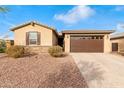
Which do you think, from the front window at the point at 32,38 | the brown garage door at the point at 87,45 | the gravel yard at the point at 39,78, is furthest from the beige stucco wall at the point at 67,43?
the gravel yard at the point at 39,78

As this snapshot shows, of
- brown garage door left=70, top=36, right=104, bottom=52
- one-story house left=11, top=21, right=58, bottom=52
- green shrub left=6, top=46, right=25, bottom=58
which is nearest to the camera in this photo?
green shrub left=6, top=46, right=25, bottom=58

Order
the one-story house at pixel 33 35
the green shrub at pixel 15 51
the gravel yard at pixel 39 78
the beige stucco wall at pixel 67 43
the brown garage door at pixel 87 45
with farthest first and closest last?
the brown garage door at pixel 87 45, the beige stucco wall at pixel 67 43, the one-story house at pixel 33 35, the green shrub at pixel 15 51, the gravel yard at pixel 39 78

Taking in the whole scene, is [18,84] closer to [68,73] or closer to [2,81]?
[2,81]

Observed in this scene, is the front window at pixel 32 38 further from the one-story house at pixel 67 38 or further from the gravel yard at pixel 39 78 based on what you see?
the gravel yard at pixel 39 78

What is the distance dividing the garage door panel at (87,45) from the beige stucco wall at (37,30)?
3214 millimetres

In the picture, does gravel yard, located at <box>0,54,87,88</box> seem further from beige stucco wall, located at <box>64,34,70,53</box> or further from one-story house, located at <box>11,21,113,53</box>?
beige stucco wall, located at <box>64,34,70,53</box>

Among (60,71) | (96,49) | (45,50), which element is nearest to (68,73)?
(60,71)

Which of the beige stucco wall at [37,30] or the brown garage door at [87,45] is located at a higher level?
the beige stucco wall at [37,30]

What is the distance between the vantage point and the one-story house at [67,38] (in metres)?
20.5

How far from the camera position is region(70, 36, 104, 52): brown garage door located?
73.8ft

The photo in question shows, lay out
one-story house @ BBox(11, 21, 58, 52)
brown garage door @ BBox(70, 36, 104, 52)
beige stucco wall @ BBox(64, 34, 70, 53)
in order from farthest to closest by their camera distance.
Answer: brown garage door @ BBox(70, 36, 104, 52), beige stucco wall @ BBox(64, 34, 70, 53), one-story house @ BBox(11, 21, 58, 52)

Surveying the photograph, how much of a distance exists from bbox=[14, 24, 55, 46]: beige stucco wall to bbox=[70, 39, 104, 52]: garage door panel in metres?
3.21

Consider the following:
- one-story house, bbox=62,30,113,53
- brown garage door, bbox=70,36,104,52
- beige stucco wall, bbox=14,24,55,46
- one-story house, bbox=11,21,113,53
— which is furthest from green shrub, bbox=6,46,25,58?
brown garage door, bbox=70,36,104,52

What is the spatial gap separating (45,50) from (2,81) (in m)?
12.0
